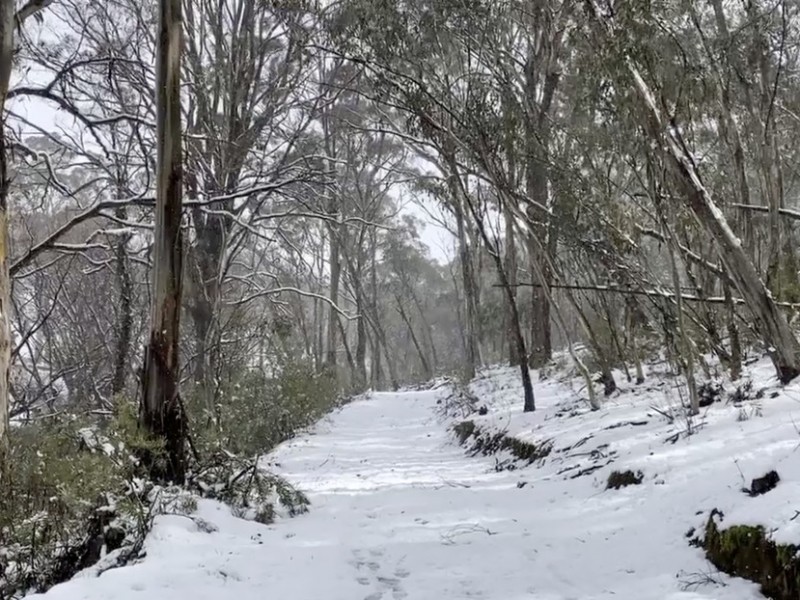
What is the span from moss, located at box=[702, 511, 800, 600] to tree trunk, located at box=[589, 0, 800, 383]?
2313 millimetres

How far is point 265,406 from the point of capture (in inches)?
400

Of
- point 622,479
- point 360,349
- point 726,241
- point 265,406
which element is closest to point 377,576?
point 622,479

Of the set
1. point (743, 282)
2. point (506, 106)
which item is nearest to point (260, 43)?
point (506, 106)

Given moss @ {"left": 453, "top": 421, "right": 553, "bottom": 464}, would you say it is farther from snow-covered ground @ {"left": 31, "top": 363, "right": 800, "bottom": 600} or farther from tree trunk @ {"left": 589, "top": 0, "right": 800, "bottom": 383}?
tree trunk @ {"left": 589, "top": 0, "right": 800, "bottom": 383}

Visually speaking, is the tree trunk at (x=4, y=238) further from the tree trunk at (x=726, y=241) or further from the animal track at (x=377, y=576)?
the tree trunk at (x=726, y=241)

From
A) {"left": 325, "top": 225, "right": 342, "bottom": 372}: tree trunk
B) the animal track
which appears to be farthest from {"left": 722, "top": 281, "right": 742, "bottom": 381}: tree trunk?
{"left": 325, "top": 225, "right": 342, "bottom": 372}: tree trunk

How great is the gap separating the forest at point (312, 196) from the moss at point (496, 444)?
96cm

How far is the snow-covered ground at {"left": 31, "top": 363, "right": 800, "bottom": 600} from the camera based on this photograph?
300 centimetres

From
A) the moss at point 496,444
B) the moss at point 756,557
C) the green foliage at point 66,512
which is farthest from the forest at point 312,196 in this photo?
the moss at point 756,557

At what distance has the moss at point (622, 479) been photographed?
4.18 m

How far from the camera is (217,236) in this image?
9.38m

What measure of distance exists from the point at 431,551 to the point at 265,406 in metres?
6.82

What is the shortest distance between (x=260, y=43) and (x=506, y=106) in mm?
4234

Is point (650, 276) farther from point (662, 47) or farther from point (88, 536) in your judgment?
point (88, 536)
